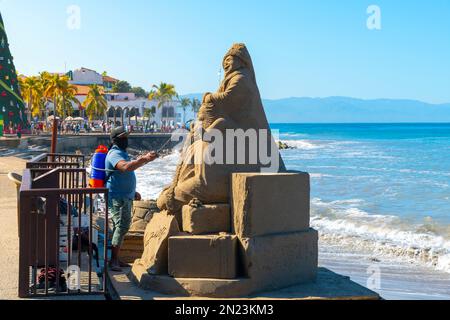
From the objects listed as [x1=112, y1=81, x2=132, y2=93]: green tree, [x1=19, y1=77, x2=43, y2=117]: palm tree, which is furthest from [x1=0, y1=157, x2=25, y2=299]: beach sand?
[x1=112, y1=81, x2=132, y2=93]: green tree

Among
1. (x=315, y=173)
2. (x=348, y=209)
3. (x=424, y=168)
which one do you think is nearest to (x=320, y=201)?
(x=348, y=209)

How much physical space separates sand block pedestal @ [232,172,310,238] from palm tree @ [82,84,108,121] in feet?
198

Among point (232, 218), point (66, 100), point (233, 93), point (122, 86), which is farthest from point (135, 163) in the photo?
point (122, 86)

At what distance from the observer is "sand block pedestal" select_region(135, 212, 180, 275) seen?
17.7 ft

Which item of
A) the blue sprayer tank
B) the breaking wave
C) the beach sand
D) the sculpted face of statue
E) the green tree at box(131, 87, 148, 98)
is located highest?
the green tree at box(131, 87, 148, 98)

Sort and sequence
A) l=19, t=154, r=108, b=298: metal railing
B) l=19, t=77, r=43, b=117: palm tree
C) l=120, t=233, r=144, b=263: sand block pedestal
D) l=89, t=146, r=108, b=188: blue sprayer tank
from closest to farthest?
1. l=19, t=154, r=108, b=298: metal railing
2. l=120, t=233, r=144, b=263: sand block pedestal
3. l=89, t=146, r=108, b=188: blue sprayer tank
4. l=19, t=77, r=43, b=117: palm tree

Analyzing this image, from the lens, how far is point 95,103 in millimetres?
65125

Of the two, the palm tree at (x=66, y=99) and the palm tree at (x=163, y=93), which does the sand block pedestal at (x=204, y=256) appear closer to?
the palm tree at (x=66, y=99)

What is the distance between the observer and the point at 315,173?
30672mm

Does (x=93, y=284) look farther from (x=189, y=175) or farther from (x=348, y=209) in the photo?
(x=348, y=209)

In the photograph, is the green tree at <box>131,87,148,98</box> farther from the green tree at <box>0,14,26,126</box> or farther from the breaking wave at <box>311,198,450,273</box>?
the breaking wave at <box>311,198,450,273</box>

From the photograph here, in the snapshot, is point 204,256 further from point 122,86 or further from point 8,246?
point 122,86

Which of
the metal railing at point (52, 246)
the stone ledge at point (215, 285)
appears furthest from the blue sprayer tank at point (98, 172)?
the stone ledge at point (215, 285)

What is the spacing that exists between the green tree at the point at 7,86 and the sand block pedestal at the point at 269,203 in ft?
130
